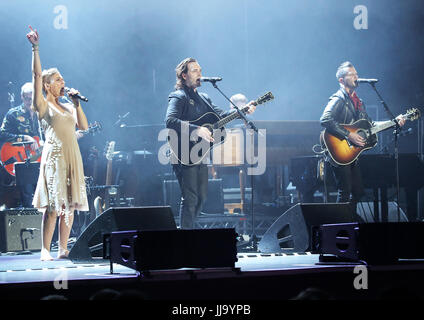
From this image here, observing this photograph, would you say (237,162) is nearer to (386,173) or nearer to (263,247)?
(386,173)

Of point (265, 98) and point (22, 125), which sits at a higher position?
point (265, 98)

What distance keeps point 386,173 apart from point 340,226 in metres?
3.59

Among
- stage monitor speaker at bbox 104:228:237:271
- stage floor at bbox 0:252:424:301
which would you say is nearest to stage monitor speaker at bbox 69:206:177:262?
stage floor at bbox 0:252:424:301

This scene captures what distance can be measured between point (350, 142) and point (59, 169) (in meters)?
3.30

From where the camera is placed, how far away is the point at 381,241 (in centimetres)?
422

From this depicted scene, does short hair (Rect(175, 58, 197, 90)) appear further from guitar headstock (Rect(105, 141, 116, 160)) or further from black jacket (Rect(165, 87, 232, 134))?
guitar headstock (Rect(105, 141, 116, 160))

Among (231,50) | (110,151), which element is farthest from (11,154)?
(231,50)

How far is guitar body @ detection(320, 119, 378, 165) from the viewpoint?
729 cm

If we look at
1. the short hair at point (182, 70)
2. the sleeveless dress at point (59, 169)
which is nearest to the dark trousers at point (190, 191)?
the short hair at point (182, 70)

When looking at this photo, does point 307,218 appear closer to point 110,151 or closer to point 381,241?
point 381,241

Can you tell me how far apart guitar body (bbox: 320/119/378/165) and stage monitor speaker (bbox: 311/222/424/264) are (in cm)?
296

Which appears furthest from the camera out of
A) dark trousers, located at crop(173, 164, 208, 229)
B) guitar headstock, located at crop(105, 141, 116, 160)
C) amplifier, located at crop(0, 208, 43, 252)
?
guitar headstock, located at crop(105, 141, 116, 160)

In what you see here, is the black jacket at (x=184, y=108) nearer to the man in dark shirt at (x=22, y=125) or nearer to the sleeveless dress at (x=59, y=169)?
the sleeveless dress at (x=59, y=169)
